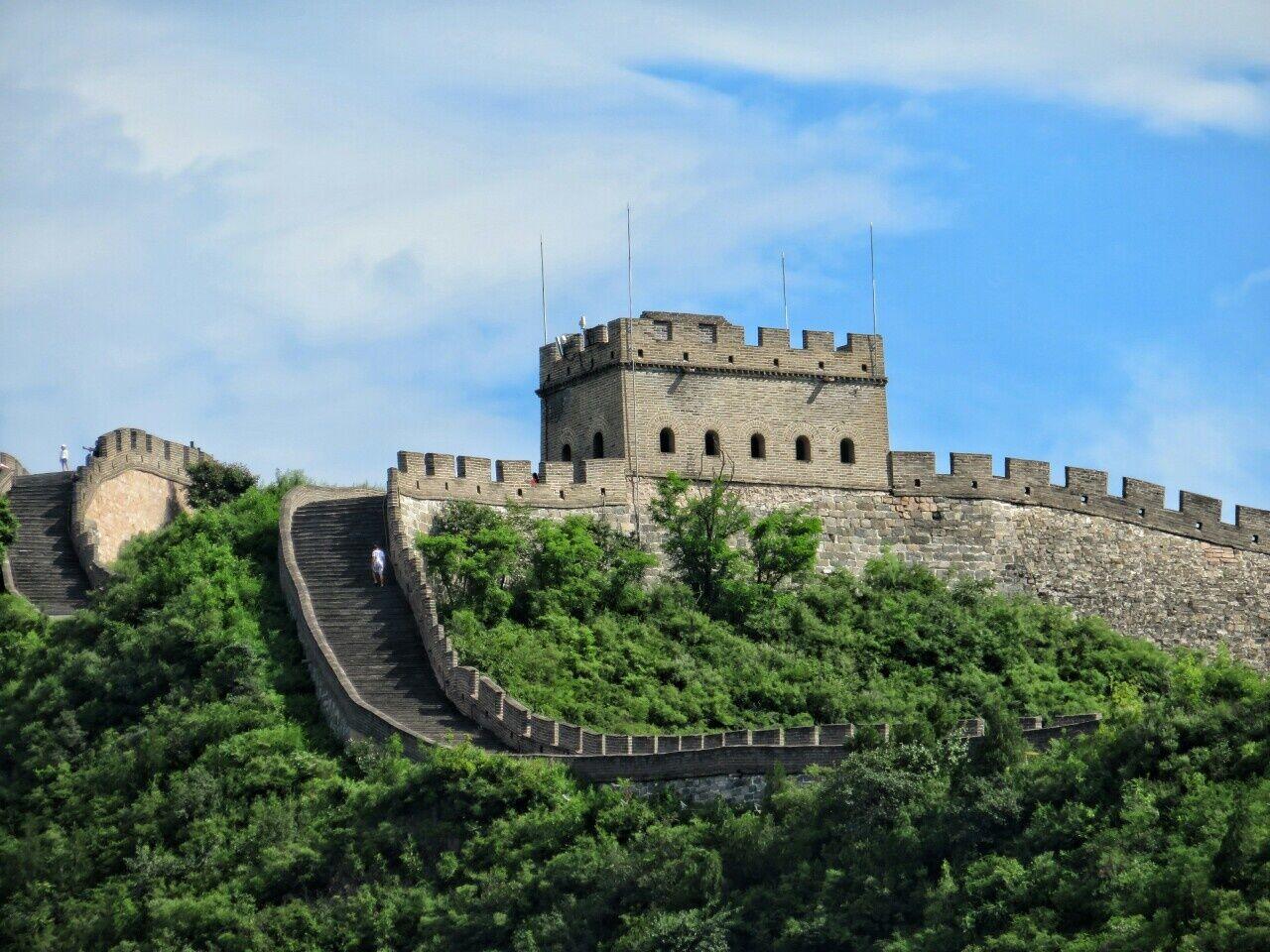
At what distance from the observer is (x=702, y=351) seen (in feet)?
204

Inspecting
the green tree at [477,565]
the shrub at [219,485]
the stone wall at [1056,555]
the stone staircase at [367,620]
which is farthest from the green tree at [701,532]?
the shrub at [219,485]

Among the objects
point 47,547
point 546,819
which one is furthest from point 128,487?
point 546,819

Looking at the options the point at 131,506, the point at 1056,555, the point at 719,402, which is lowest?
the point at 1056,555

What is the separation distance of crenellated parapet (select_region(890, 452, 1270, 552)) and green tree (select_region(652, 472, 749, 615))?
3.55m

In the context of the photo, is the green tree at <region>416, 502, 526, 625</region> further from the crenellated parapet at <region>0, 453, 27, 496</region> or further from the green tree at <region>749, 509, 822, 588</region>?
the crenellated parapet at <region>0, 453, 27, 496</region>

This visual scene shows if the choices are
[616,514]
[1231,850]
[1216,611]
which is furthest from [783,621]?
[1231,850]

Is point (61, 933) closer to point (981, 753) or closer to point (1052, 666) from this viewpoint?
point (981, 753)

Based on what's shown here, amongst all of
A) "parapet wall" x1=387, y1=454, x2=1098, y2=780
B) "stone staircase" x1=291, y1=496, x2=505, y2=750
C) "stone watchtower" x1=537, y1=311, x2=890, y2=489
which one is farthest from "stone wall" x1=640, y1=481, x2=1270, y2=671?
"parapet wall" x1=387, y1=454, x2=1098, y2=780

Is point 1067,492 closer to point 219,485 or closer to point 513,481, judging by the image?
point 513,481

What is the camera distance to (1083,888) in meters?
43.5

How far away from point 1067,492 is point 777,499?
5379 millimetres

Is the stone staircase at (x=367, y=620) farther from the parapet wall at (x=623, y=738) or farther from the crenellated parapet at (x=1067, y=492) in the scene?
the crenellated parapet at (x=1067, y=492)

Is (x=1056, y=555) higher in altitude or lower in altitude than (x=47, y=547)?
lower

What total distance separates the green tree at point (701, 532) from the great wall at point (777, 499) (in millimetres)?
386
